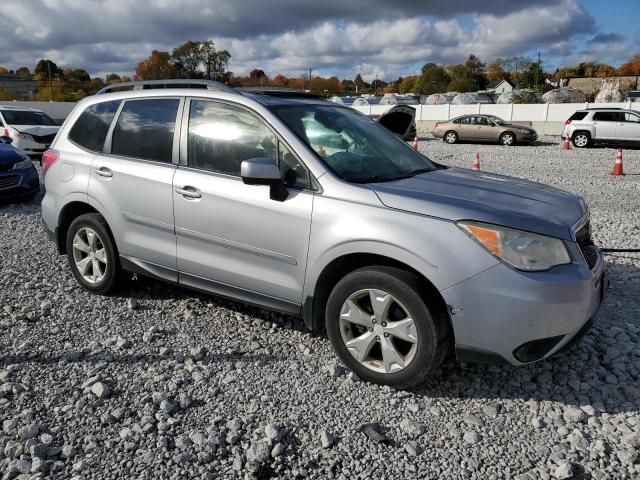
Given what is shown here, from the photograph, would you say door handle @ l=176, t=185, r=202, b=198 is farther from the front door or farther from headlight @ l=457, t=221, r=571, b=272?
headlight @ l=457, t=221, r=571, b=272

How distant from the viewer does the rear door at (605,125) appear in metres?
21.8

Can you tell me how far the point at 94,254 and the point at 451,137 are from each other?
23.2 m

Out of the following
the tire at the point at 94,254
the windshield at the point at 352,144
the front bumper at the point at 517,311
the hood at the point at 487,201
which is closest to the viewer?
the front bumper at the point at 517,311

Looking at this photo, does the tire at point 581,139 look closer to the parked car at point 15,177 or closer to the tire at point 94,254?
the parked car at point 15,177

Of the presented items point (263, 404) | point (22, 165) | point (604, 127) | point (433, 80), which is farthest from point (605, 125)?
point (433, 80)

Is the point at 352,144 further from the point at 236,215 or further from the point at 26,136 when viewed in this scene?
the point at 26,136

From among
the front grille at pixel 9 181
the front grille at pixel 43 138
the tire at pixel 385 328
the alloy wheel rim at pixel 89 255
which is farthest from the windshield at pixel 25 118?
the tire at pixel 385 328

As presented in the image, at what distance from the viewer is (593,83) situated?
7738 centimetres

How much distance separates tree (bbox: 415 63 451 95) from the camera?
9862 cm

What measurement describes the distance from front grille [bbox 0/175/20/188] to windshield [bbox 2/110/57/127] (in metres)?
8.11

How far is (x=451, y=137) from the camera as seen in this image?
26.0 m

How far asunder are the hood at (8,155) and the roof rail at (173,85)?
5326 millimetres

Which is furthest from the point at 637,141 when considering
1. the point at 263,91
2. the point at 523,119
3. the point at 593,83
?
the point at 593,83

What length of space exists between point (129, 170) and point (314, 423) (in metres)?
2.54
